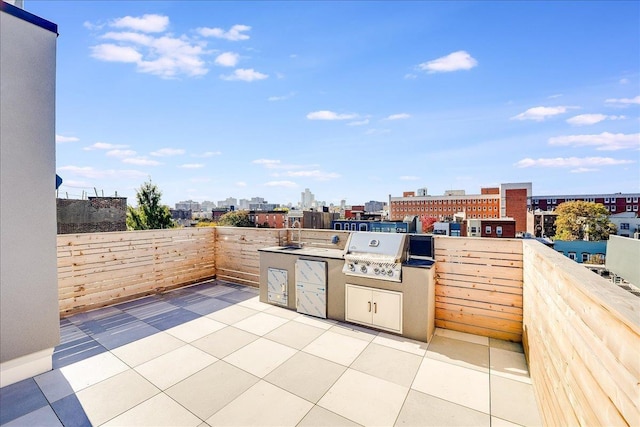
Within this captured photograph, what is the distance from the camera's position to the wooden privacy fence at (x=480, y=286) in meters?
3.80

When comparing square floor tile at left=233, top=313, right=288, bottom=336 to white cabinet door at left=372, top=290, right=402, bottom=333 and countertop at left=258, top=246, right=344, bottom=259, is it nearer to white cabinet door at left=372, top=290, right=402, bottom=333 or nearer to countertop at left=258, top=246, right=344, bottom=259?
countertop at left=258, top=246, right=344, bottom=259

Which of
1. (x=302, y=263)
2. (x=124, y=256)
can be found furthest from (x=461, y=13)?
(x=124, y=256)

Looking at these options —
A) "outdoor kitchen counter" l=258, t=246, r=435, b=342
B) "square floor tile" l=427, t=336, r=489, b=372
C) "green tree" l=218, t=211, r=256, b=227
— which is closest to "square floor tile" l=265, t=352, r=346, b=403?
"outdoor kitchen counter" l=258, t=246, r=435, b=342

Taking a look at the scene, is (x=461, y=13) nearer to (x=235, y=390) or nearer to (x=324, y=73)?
(x=324, y=73)

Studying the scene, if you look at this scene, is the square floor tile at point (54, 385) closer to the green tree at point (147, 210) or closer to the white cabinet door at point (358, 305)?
the white cabinet door at point (358, 305)

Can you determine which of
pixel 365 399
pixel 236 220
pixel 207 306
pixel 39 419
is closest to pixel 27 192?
pixel 39 419

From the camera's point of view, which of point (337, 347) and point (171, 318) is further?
point (171, 318)

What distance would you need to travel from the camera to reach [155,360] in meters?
3.34

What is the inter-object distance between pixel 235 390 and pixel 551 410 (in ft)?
8.93

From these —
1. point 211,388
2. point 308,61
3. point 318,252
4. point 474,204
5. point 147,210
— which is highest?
point 308,61

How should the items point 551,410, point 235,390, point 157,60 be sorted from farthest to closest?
point 157,60 → point 235,390 → point 551,410

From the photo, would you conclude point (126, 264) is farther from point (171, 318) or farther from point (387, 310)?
point (387, 310)

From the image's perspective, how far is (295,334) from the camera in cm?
404

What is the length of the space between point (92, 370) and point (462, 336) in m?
4.88
